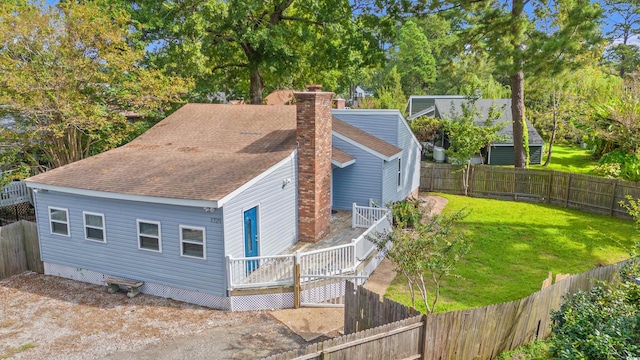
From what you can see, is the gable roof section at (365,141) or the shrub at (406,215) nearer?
the shrub at (406,215)

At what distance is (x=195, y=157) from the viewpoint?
1453 centimetres

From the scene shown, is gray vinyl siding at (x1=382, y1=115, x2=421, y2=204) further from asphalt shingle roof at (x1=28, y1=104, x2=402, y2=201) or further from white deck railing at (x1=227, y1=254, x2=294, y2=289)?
white deck railing at (x1=227, y1=254, x2=294, y2=289)

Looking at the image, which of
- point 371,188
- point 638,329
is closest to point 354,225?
point 371,188

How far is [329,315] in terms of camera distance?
11102mm

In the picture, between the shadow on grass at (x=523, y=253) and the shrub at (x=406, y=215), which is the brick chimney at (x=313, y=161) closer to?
the shrub at (x=406, y=215)

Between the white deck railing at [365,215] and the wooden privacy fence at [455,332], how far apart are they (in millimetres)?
6556

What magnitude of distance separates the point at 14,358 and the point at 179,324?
3.31 m

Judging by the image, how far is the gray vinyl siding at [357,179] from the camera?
17.1 meters

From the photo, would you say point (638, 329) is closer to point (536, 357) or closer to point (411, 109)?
point (536, 357)

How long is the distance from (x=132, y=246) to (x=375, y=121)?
36.1ft

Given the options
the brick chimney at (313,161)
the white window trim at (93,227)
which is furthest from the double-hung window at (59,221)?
the brick chimney at (313,161)

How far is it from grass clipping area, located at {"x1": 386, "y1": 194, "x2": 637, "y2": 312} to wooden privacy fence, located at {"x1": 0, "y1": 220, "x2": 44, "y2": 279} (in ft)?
35.5

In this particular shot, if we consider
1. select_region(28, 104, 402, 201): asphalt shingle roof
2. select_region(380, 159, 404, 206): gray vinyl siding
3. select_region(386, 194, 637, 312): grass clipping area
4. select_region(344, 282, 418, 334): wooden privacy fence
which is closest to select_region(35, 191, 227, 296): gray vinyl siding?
select_region(28, 104, 402, 201): asphalt shingle roof

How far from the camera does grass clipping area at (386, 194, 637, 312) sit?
1267 centimetres
